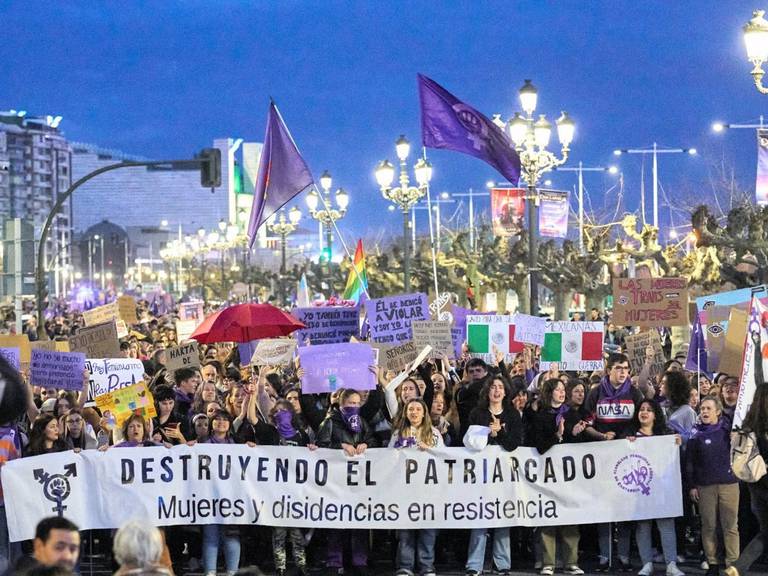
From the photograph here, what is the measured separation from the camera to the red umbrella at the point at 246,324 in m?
15.7

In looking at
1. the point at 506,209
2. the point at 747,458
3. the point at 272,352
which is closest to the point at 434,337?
the point at 272,352

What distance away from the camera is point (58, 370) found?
43.8ft

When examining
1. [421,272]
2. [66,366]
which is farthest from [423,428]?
[421,272]

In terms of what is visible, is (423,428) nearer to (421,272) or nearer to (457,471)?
(457,471)

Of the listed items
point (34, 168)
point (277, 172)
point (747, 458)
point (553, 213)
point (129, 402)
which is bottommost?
point (747, 458)

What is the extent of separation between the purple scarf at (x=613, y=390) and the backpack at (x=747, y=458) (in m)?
1.63

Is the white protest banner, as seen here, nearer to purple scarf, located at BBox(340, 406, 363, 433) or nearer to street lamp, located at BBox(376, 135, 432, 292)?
purple scarf, located at BBox(340, 406, 363, 433)

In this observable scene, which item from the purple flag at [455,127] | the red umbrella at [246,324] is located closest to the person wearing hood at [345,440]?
the red umbrella at [246,324]

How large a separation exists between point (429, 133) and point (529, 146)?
3.81 metres

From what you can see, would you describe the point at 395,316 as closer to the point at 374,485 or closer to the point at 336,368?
the point at 336,368

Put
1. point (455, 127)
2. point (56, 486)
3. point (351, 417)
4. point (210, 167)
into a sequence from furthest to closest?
point (210, 167) < point (455, 127) < point (351, 417) < point (56, 486)

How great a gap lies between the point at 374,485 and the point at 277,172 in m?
6.91

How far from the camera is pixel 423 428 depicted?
11539mm

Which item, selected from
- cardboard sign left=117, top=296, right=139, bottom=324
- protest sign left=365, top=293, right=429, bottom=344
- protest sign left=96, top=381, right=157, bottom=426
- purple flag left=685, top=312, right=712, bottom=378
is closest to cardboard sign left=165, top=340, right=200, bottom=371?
→ protest sign left=365, top=293, right=429, bottom=344
